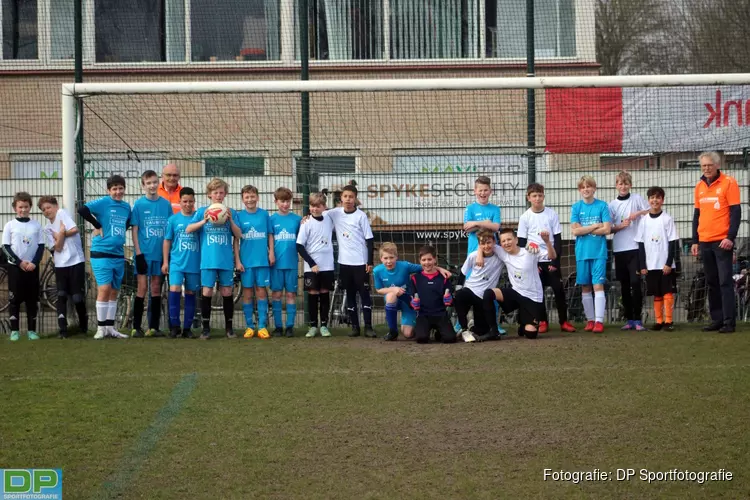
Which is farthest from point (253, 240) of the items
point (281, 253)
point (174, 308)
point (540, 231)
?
point (540, 231)

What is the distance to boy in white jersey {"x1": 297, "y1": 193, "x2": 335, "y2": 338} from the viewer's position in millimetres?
9398

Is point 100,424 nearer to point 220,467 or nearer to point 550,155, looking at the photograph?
point 220,467

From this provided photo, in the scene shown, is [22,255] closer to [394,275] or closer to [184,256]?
[184,256]

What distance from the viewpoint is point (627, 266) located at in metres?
9.70

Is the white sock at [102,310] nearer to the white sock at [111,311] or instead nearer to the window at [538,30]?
the white sock at [111,311]

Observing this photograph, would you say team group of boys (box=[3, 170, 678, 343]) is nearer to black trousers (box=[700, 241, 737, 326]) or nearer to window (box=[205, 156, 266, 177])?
black trousers (box=[700, 241, 737, 326])

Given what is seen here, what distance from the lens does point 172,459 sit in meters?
4.65

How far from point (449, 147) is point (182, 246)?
412 centimetres

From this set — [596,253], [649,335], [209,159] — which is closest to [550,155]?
[596,253]

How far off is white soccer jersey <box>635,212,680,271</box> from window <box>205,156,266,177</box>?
16.1ft

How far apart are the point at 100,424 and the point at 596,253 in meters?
5.84

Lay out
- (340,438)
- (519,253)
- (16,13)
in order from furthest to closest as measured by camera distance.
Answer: (16,13) < (519,253) < (340,438)

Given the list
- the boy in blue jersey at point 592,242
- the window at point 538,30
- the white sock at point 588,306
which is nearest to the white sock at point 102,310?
the boy in blue jersey at point 592,242

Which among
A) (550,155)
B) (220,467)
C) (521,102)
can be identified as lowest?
(220,467)
